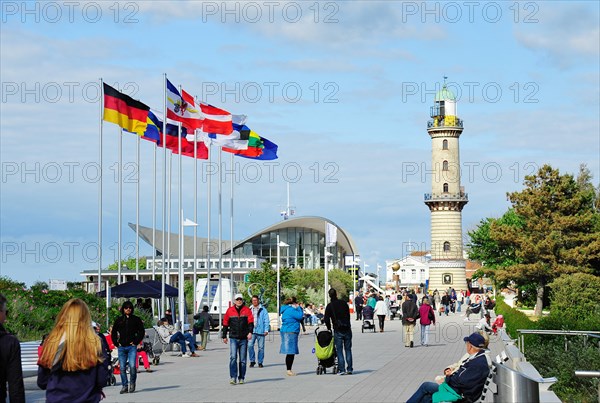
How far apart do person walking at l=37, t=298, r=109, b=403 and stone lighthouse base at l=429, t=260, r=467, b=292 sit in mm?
112564

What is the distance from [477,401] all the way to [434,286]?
110 m

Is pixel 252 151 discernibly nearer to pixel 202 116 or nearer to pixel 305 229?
pixel 202 116

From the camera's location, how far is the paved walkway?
17.5 metres

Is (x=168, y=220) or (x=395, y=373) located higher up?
(x=168, y=220)

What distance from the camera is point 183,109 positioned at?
125ft

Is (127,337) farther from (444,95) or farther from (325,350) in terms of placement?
(444,95)

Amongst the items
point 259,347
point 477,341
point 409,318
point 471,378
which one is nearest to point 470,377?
point 471,378

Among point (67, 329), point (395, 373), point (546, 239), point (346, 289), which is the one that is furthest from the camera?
point (346, 289)

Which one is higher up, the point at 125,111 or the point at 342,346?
the point at 125,111

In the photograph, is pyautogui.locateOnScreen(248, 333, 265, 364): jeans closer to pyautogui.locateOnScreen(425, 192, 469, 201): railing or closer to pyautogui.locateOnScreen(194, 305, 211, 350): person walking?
pyautogui.locateOnScreen(194, 305, 211, 350): person walking

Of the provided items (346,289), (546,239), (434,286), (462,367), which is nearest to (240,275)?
(346,289)

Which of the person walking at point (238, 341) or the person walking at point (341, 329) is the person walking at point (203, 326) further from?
the person walking at point (238, 341)

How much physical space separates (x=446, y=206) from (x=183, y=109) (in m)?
83.4

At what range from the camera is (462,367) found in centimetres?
1280
